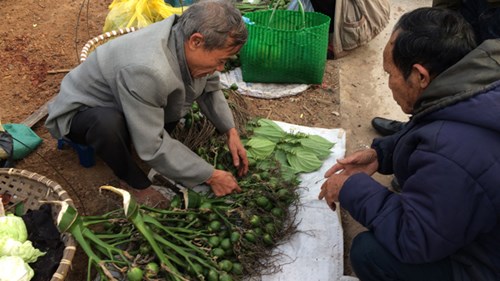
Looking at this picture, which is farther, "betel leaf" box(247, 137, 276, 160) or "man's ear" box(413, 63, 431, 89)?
"betel leaf" box(247, 137, 276, 160)

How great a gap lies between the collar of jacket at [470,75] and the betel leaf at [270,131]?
1645mm

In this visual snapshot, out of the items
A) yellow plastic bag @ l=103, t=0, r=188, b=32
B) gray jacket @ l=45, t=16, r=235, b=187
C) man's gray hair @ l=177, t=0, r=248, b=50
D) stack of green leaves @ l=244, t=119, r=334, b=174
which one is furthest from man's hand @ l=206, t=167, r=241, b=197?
yellow plastic bag @ l=103, t=0, r=188, b=32

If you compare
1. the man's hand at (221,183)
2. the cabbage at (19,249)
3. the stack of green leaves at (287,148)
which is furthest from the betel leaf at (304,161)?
the cabbage at (19,249)

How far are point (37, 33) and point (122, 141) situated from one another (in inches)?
101

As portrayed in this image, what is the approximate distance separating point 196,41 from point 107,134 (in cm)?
67

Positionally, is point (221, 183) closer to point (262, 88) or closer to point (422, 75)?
point (422, 75)

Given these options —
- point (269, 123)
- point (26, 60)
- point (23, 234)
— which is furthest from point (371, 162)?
point (26, 60)

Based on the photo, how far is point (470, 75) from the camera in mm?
1484

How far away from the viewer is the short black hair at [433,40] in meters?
1.55

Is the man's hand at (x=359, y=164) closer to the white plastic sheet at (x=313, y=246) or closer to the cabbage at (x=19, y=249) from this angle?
the white plastic sheet at (x=313, y=246)

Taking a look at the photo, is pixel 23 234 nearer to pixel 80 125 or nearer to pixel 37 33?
pixel 80 125

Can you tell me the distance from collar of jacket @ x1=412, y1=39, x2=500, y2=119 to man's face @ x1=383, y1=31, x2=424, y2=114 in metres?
0.14

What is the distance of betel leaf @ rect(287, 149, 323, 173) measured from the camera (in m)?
2.88

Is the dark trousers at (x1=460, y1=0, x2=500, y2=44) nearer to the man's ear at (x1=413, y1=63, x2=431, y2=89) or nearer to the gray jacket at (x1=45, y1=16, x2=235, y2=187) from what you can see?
the man's ear at (x1=413, y1=63, x2=431, y2=89)
